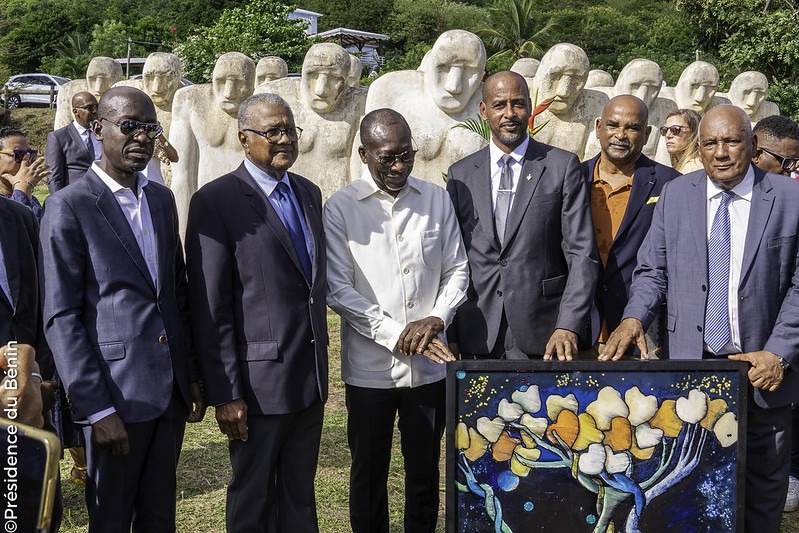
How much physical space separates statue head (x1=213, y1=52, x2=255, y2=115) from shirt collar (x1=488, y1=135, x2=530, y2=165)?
5.99 meters

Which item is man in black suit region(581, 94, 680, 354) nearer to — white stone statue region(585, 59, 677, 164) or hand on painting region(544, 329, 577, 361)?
hand on painting region(544, 329, 577, 361)

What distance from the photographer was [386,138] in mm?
3375

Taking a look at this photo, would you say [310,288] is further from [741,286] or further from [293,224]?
[741,286]

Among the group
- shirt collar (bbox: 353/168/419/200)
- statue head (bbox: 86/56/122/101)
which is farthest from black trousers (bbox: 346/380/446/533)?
statue head (bbox: 86/56/122/101)

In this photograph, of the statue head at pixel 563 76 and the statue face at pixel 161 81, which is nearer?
the statue head at pixel 563 76

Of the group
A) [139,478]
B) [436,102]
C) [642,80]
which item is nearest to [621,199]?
[139,478]

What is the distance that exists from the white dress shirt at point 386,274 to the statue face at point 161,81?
254 inches

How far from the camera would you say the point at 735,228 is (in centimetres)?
336

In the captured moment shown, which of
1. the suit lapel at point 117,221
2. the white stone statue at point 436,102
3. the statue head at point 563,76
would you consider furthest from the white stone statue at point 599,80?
the suit lapel at point 117,221

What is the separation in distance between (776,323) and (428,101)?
548 centimetres

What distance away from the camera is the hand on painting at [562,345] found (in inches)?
129

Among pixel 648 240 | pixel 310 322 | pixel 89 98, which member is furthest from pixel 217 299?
pixel 89 98

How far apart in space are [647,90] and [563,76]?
1410 mm

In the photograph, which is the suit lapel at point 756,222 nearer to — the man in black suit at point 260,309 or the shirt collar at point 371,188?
the shirt collar at point 371,188
